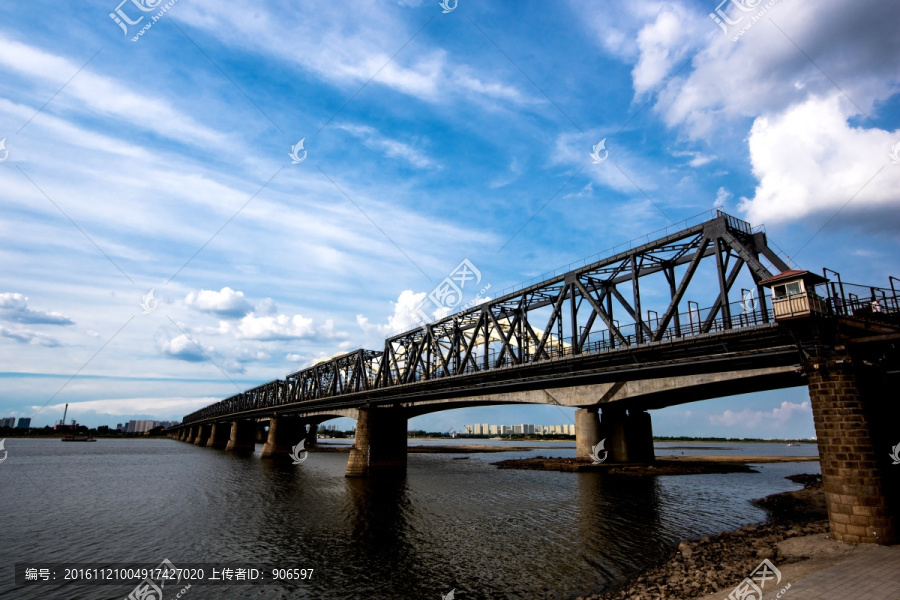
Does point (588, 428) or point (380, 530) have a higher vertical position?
point (588, 428)

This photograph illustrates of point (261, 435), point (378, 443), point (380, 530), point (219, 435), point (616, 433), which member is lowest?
point (380, 530)

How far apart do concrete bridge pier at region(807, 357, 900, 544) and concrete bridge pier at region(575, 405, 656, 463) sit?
39.5 meters

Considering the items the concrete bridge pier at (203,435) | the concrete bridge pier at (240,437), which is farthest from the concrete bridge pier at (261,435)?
the concrete bridge pier at (240,437)

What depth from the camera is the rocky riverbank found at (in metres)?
15.1

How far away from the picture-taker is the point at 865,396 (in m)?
19.0

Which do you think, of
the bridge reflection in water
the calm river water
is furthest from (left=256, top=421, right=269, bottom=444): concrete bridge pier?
the calm river water

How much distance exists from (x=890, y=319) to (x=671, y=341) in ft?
33.5

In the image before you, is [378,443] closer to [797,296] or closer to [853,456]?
[853,456]

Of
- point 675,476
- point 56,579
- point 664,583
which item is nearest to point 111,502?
point 56,579

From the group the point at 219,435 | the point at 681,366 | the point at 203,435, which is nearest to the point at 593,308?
the point at 681,366

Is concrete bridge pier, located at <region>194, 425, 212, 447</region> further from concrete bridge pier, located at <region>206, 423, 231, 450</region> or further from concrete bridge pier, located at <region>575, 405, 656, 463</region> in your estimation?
concrete bridge pier, located at <region>575, 405, 656, 463</region>

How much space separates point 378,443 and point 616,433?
104 ft

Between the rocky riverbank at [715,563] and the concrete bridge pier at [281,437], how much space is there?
83078 millimetres

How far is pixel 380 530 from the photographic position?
87.9ft
